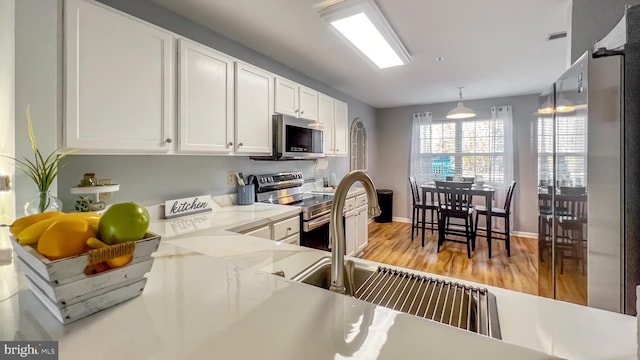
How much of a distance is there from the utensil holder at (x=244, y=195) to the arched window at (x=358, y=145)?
2651 mm

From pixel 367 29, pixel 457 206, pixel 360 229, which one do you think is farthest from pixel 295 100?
pixel 457 206

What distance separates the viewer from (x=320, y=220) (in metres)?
2.53

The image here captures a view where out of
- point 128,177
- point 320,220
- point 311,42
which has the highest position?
point 311,42

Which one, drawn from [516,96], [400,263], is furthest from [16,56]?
[516,96]

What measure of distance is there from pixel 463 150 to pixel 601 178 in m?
4.27

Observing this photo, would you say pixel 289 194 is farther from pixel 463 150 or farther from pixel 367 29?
pixel 463 150

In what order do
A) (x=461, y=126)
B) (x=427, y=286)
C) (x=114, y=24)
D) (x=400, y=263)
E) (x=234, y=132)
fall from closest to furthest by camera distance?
(x=427, y=286)
(x=114, y=24)
(x=234, y=132)
(x=400, y=263)
(x=461, y=126)

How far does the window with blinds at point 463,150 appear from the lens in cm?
476

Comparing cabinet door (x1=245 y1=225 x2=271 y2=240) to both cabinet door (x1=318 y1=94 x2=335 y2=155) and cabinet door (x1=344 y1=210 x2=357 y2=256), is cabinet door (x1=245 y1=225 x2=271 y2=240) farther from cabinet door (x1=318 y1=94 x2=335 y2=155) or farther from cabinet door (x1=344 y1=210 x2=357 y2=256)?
cabinet door (x1=318 y1=94 x2=335 y2=155)

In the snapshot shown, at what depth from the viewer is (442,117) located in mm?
5164

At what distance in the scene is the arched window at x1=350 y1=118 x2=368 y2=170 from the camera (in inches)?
191

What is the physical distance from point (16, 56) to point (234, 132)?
3.86 feet

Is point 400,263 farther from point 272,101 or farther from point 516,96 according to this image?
point 516,96

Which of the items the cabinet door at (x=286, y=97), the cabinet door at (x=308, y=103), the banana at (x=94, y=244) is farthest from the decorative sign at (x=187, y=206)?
the banana at (x=94, y=244)
